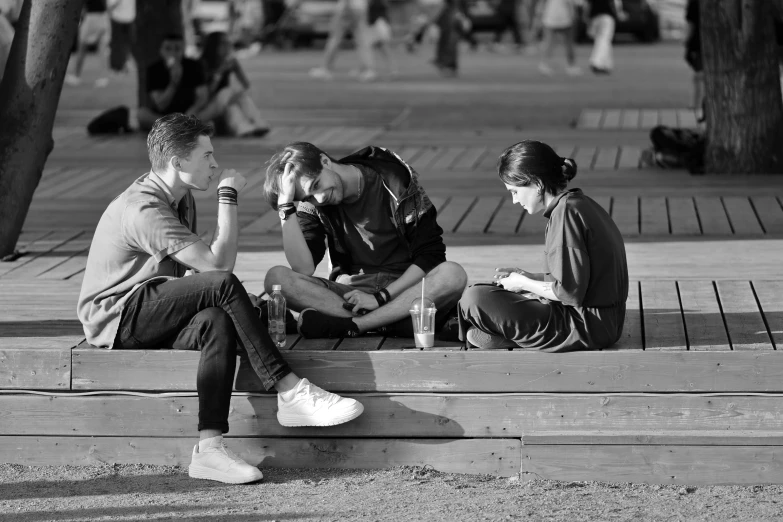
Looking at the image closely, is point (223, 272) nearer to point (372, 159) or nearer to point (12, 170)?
point (372, 159)

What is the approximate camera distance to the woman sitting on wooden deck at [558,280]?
5.06m

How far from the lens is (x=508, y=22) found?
33.6m

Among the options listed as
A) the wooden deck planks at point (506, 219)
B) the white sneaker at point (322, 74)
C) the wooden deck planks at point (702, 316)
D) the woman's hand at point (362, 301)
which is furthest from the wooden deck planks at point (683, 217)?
the white sneaker at point (322, 74)

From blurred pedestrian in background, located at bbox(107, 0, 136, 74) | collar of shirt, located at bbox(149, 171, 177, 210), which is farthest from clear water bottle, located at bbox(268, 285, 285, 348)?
blurred pedestrian in background, located at bbox(107, 0, 136, 74)

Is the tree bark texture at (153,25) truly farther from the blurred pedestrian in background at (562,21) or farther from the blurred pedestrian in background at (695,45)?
the blurred pedestrian in background at (562,21)

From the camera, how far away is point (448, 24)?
22.6 metres

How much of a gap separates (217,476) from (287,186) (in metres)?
1.20

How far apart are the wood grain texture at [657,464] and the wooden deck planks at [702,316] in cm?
44

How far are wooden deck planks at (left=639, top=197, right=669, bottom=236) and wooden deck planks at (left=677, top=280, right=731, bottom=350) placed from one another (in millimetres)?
1706

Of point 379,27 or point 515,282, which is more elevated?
point 515,282

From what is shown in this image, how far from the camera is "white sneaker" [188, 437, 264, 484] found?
5.16 metres

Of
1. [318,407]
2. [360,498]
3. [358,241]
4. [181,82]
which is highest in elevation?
[358,241]

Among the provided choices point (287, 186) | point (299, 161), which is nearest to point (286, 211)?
point (287, 186)

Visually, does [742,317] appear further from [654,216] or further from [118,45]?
[118,45]
